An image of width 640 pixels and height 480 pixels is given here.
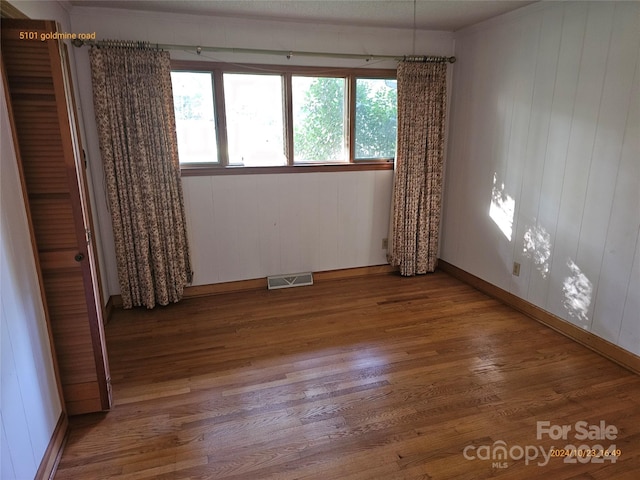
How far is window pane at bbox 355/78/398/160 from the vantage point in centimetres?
371

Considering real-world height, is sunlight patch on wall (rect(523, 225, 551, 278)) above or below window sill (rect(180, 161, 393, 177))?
below

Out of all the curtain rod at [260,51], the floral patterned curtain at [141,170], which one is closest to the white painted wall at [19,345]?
the floral patterned curtain at [141,170]

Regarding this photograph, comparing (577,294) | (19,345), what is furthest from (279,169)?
(577,294)

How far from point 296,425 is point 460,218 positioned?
2.77 meters

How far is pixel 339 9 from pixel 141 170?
2018 mm

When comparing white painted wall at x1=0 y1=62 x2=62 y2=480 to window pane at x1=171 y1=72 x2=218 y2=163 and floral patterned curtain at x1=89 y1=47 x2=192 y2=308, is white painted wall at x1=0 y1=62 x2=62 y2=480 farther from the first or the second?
window pane at x1=171 y1=72 x2=218 y2=163

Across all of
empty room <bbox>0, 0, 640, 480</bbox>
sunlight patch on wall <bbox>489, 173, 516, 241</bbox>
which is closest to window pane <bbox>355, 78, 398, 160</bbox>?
empty room <bbox>0, 0, 640, 480</bbox>

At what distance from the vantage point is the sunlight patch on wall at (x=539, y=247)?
298 cm

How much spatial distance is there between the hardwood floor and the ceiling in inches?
95.1

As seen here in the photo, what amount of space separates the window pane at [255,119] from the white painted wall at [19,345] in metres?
1.98

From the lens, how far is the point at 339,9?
2.98 meters

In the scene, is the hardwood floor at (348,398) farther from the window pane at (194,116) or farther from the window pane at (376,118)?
the window pane at (376,118)

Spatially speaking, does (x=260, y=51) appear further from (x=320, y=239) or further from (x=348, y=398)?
(x=348, y=398)

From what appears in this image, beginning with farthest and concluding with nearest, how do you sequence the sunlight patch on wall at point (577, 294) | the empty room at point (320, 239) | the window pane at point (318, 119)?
the window pane at point (318, 119), the sunlight patch on wall at point (577, 294), the empty room at point (320, 239)
